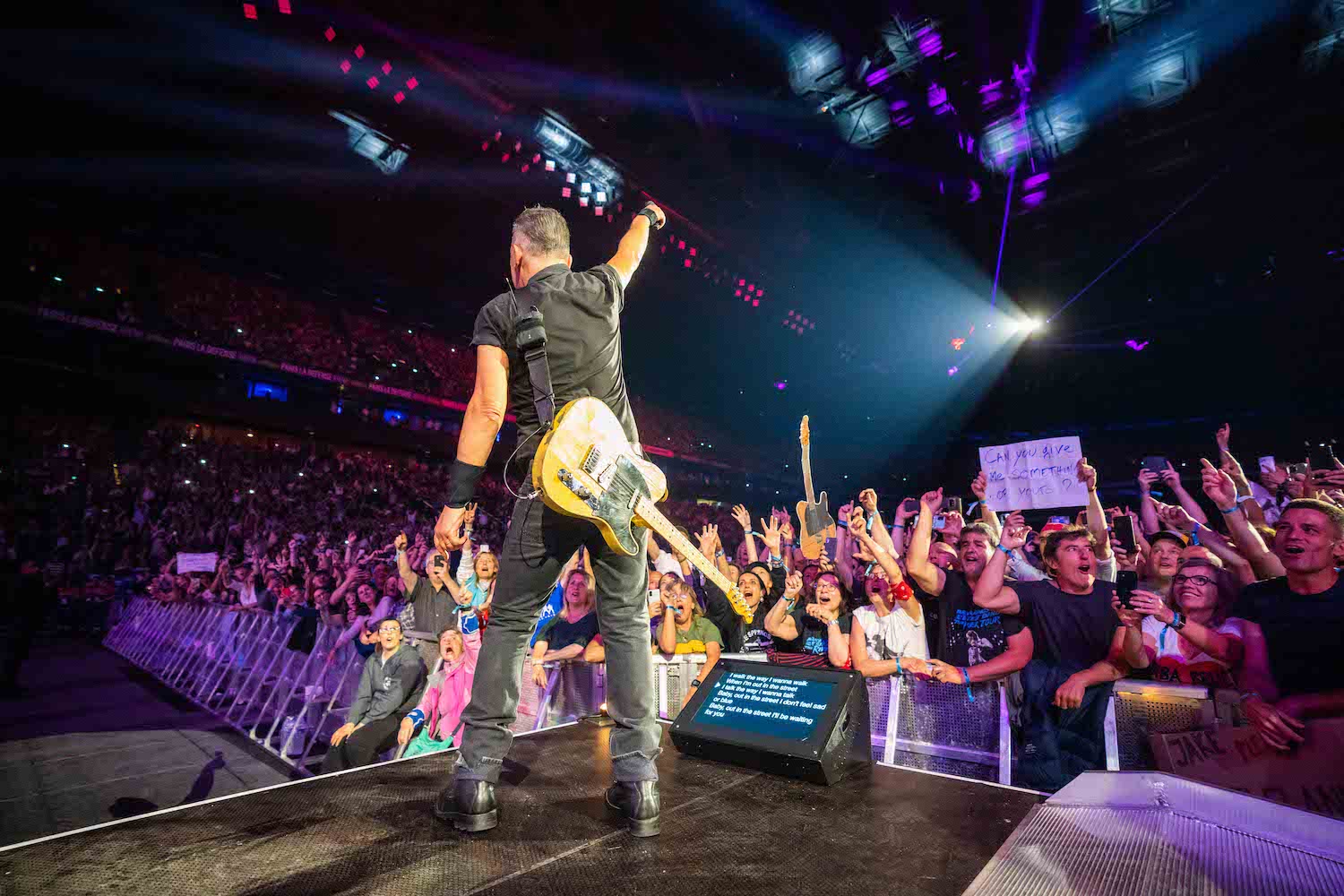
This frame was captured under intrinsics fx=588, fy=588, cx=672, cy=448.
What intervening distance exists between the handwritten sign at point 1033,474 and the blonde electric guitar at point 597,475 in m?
5.09

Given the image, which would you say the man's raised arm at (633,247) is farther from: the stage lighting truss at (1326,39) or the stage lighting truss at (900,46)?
the stage lighting truss at (1326,39)

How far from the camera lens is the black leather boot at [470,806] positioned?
1.50 meters

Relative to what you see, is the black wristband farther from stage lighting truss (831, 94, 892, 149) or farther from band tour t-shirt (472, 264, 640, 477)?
stage lighting truss (831, 94, 892, 149)

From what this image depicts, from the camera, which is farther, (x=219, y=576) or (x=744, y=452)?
(x=744, y=452)

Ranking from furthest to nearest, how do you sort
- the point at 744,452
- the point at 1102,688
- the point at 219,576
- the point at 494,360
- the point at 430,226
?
the point at 744,452 → the point at 219,576 → the point at 430,226 → the point at 1102,688 → the point at 494,360

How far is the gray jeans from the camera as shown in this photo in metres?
1.59

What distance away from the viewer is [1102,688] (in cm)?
279

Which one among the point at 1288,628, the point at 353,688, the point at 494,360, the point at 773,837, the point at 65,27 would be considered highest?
the point at 65,27

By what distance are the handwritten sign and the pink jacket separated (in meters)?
4.98

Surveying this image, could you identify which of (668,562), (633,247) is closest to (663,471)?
(668,562)

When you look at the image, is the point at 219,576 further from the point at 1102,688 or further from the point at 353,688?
the point at 1102,688

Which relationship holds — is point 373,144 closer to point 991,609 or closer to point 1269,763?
point 991,609

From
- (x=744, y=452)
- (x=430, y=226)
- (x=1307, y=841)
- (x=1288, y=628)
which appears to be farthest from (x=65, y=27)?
(x=744, y=452)

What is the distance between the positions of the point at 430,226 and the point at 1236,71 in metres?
9.49
